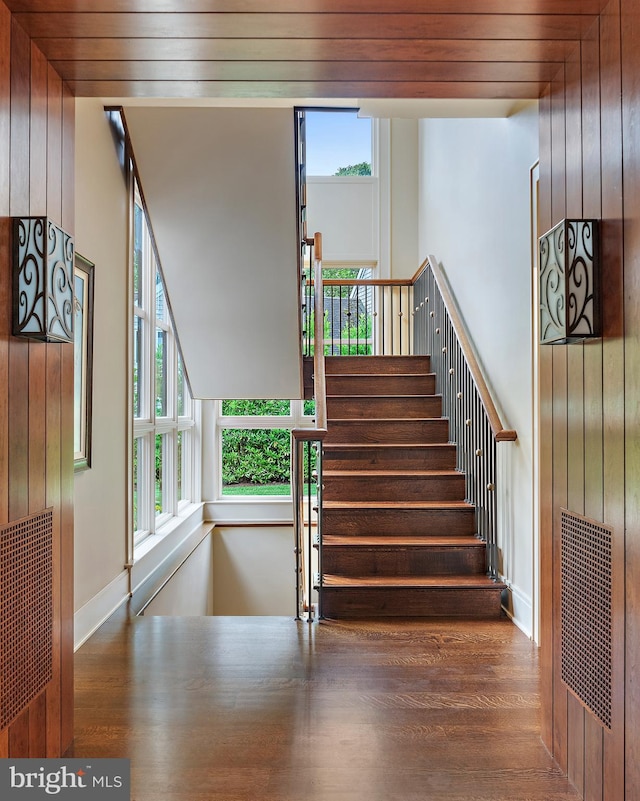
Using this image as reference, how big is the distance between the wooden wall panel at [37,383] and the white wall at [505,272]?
222 cm

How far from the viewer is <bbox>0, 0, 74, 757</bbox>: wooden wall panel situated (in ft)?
5.33

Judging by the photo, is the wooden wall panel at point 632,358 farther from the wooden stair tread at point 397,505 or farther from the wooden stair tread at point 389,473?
the wooden stair tread at point 389,473

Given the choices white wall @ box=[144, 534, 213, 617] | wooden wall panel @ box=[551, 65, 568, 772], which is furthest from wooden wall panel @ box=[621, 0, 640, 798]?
white wall @ box=[144, 534, 213, 617]

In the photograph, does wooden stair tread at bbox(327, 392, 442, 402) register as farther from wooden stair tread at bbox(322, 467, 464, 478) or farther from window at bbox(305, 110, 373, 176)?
window at bbox(305, 110, 373, 176)

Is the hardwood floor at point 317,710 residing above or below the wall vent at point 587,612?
below

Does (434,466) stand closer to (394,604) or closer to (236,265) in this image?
(394,604)

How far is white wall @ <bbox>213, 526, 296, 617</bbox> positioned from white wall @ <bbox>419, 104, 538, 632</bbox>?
333cm

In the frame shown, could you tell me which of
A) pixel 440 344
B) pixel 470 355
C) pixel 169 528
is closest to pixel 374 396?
pixel 440 344

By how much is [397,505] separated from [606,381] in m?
2.34

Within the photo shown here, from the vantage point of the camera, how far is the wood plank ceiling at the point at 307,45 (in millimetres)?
1603

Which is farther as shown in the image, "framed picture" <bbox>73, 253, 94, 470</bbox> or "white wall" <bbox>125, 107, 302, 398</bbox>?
"white wall" <bbox>125, 107, 302, 398</bbox>

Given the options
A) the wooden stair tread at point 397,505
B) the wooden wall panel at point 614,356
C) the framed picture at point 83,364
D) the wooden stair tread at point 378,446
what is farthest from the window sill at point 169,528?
the wooden wall panel at point 614,356

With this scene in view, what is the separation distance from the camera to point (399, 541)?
3533 millimetres

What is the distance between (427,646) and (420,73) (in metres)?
2.48
